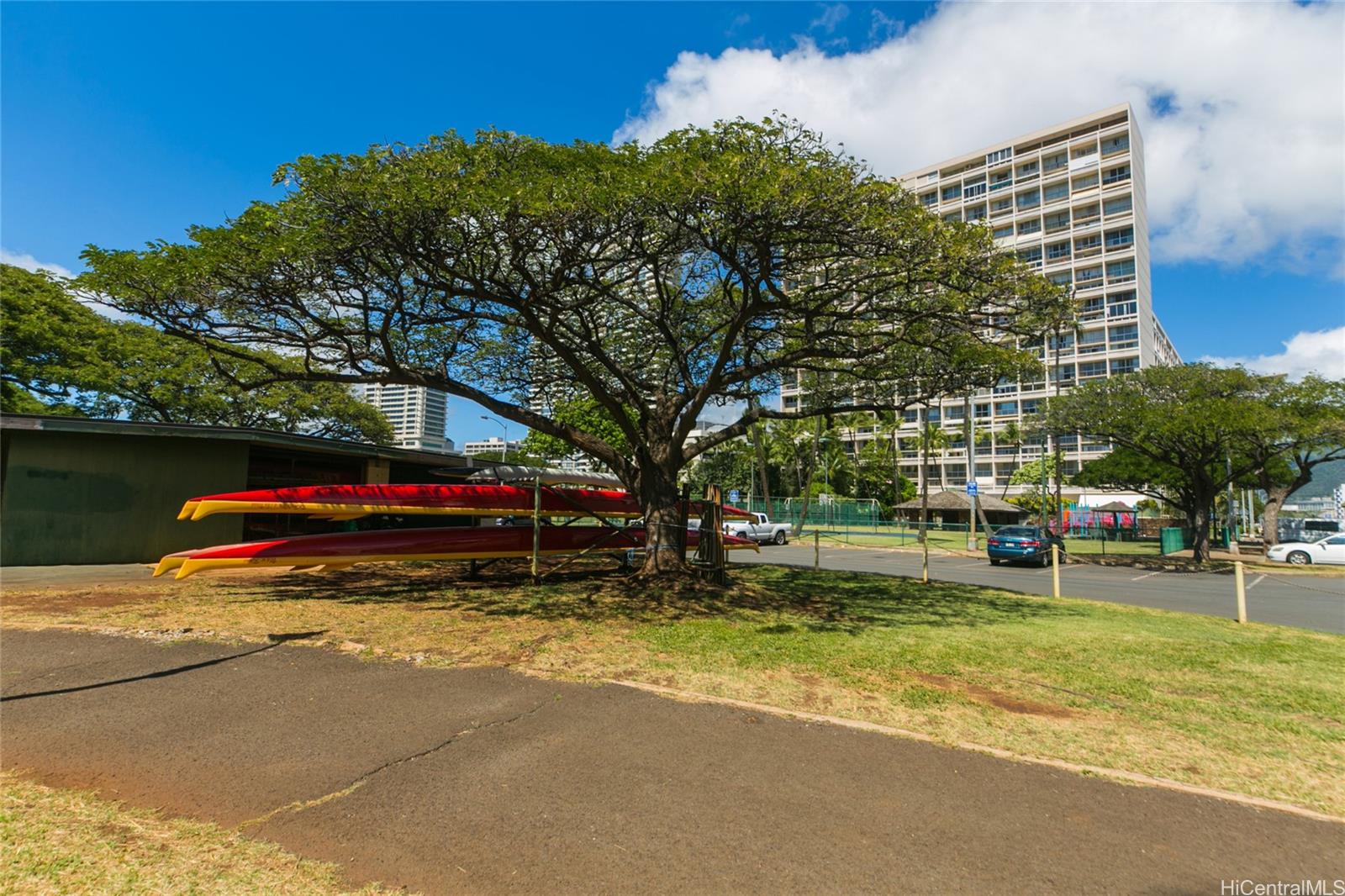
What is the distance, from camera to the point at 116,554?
15758 mm

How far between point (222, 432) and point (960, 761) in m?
17.2

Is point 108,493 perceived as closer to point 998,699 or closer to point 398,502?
point 398,502

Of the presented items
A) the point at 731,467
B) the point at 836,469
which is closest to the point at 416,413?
the point at 731,467

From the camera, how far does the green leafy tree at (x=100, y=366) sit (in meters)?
24.5

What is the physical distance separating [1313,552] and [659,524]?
29.6m

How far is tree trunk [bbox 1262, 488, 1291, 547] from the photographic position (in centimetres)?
3100

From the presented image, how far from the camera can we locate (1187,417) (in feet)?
74.5

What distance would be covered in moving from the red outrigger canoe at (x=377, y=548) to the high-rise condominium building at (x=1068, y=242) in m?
49.9

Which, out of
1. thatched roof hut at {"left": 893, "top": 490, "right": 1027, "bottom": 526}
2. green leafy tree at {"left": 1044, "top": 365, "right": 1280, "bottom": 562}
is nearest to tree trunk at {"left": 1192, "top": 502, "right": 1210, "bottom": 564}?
green leafy tree at {"left": 1044, "top": 365, "right": 1280, "bottom": 562}

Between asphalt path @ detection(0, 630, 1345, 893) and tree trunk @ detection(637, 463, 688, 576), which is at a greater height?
tree trunk @ detection(637, 463, 688, 576)

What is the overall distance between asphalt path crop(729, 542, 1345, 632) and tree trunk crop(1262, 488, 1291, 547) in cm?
986

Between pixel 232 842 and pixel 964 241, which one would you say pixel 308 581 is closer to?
pixel 232 842

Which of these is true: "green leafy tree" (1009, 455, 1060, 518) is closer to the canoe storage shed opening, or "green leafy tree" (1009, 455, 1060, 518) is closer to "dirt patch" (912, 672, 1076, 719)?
the canoe storage shed opening

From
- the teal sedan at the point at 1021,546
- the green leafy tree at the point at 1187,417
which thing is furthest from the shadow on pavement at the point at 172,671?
the green leafy tree at the point at 1187,417
